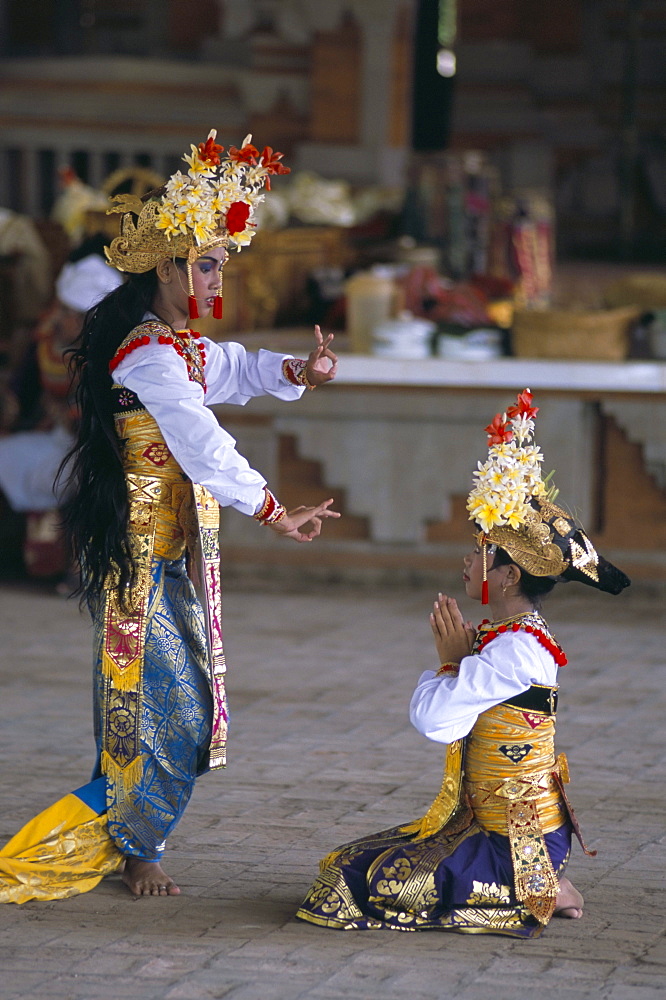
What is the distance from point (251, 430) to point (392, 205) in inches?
158

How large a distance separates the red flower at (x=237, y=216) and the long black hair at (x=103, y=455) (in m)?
0.23

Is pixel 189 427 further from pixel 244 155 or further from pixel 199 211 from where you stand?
pixel 244 155

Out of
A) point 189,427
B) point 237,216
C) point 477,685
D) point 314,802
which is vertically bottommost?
point 314,802

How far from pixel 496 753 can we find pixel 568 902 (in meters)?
0.37

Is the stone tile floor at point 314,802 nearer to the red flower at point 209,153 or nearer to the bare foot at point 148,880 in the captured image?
the bare foot at point 148,880

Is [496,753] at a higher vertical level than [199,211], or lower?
lower

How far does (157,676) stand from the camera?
3.42m

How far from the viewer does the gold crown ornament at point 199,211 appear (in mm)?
3330

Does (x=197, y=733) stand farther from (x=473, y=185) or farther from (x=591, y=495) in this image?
(x=473, y=185)

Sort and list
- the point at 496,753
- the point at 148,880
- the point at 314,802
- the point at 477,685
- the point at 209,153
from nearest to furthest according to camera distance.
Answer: the point at 477,685
the point at 496,753
the point at 209,153
the point at 148,880
the point at 314,802

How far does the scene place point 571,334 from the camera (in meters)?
6.59

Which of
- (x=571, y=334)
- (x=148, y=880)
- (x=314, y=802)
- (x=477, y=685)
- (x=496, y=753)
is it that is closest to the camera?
(x=477, y=685)

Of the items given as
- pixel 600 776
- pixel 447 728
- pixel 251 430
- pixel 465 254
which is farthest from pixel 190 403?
pixel 465 254

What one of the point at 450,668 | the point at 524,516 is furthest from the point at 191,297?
the point at 450,668
